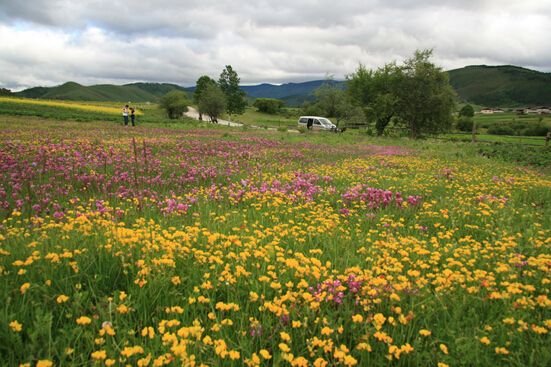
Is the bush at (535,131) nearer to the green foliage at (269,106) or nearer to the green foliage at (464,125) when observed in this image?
the green foliage at (464,125)

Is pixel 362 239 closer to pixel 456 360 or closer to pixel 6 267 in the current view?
pixel 456 360

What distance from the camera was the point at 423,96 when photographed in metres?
34.2

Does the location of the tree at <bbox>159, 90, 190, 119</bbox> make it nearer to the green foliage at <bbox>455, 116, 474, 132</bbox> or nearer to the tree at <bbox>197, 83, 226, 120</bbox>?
the tree at <bbox>197, 83, 226, 120</bbox>

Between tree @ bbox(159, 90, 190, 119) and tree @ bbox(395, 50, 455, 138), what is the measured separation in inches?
1701

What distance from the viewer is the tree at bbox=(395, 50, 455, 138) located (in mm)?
33531

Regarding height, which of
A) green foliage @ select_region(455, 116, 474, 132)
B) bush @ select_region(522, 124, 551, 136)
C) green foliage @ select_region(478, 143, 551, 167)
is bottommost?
green foliage @ select_region(478, 143, 551, 167)

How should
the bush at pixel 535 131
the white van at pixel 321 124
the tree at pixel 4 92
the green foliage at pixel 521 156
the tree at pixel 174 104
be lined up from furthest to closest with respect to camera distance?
the tree at pixel 4 92, the tree at pixel 174 104, the bush at pixel 535 131, the white van at pixel 321 124, the green foliage at pixel 521 156

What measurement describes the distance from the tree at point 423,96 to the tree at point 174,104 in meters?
43.2

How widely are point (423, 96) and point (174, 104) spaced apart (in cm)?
4739

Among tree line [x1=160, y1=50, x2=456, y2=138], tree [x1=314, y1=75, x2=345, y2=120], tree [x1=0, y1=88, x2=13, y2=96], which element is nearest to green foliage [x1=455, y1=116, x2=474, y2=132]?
tree [x1=314, y1=75, x2=345, y2=120]

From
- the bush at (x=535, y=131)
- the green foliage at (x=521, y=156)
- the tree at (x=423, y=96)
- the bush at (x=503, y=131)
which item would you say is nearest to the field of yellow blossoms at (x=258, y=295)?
the green foliage at (x=521, y=156)

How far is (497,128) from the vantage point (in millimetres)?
66875

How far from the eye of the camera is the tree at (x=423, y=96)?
33.5 m

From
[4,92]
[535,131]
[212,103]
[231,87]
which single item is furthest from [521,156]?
[4,92]
